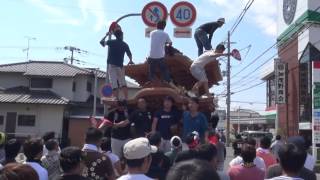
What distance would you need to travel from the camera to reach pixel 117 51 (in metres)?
11.6

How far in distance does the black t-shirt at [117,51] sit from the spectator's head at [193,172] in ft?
30.2

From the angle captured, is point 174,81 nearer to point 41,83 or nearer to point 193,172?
point 193,172

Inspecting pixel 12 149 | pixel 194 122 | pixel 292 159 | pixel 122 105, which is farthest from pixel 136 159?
pixel 122 105

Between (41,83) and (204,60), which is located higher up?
(41,83)

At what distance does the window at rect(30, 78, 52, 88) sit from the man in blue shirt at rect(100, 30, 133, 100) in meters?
24.9

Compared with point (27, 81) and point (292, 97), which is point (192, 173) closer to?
point (292, 97)

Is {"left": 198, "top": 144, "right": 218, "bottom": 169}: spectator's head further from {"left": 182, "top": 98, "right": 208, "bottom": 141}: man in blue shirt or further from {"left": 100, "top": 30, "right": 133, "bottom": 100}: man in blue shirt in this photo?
{"left": 100, "top": 30, "right": 133, "bottom": 100}: man in blue shirt

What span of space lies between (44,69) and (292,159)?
113ft

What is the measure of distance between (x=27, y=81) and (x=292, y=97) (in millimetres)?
19557

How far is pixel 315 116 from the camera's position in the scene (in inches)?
703

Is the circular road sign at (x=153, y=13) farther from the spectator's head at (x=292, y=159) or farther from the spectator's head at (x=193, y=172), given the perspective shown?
the spectator's head at (x=193, y=172)

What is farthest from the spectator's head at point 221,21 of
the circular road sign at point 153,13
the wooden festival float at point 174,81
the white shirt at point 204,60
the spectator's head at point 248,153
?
the spectator's head at point 248,153

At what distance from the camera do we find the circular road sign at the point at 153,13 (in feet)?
55.7

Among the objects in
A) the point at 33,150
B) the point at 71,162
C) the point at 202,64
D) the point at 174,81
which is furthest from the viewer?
the point at 174,81
